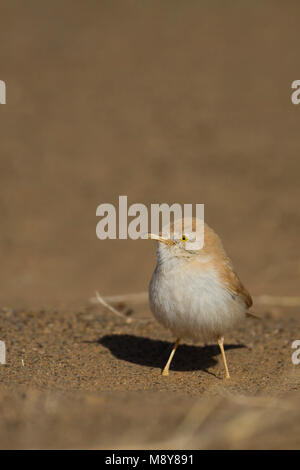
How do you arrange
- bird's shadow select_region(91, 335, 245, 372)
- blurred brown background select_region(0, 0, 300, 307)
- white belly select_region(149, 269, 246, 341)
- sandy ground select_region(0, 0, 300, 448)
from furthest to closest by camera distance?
blurred brown background select_region(0, 0, 300, 307), bird's shadow select_region(91, 335, 245, 372), white belly select_region(149, 269, 246, 341), sandy ground select_region(0, 0, 300, 448)

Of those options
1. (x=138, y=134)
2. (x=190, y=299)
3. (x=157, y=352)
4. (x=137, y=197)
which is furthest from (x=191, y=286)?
(x=138, y=134)

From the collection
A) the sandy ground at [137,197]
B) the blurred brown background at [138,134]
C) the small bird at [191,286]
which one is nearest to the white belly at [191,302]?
the small bird at [191,286]

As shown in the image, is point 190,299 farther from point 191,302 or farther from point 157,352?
point 157,352

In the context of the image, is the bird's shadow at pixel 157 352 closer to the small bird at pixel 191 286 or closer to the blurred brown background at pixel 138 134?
the small bird at pixel 191 286

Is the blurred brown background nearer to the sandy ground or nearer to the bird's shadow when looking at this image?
the sandy ground

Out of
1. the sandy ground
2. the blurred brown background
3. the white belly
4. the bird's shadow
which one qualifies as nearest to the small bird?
the white belly

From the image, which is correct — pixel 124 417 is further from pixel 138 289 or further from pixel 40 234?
pixel 40 234
